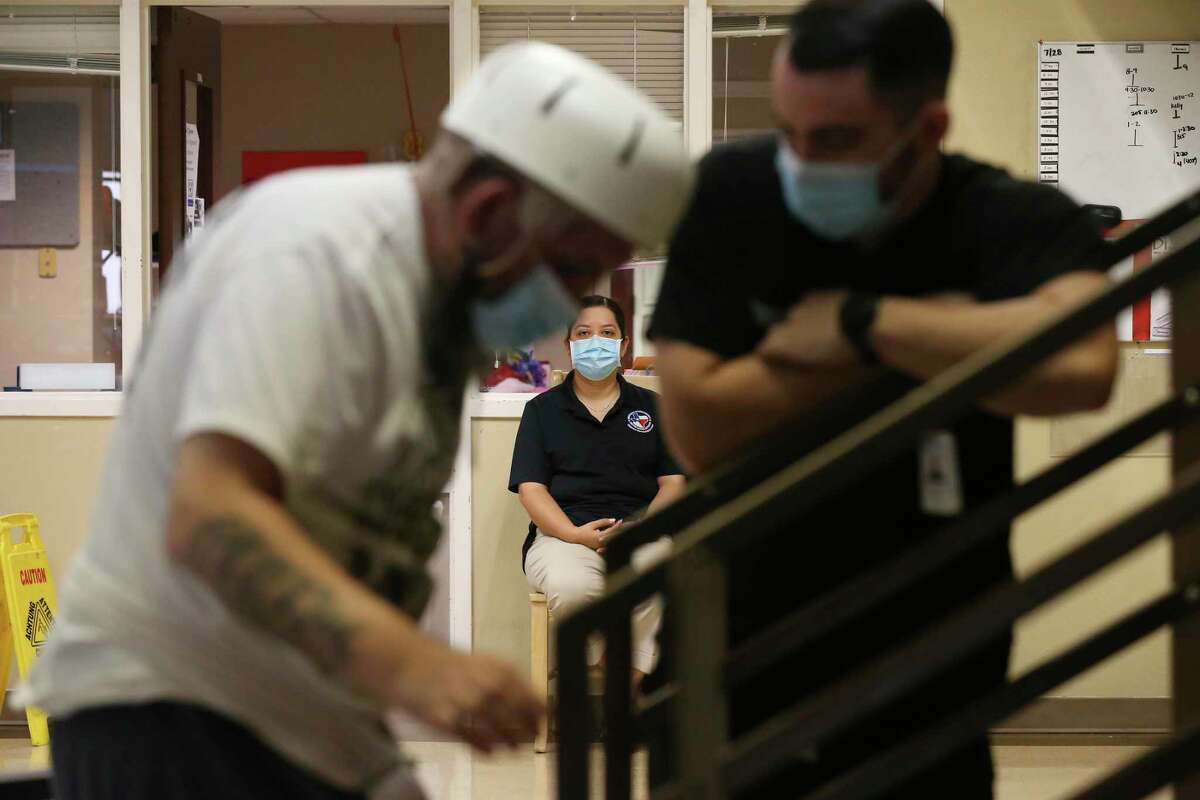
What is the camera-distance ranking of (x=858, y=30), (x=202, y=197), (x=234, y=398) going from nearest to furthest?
(x=234, y=398)
(x=858, y=30)
(x=202, y=197)

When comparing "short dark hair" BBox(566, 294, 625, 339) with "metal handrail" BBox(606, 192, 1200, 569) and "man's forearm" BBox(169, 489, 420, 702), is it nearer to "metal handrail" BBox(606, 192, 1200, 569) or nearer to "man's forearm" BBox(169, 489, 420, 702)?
"metal handrail" BBox(606, 192, 1200, 569)

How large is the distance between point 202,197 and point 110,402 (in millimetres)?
864

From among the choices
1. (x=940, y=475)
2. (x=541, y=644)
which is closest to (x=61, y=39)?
(x=541, y=644)

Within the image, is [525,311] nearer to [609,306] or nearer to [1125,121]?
[609,306]

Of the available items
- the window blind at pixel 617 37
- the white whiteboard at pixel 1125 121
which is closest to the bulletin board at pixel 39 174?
the window blind at pixel 617 37

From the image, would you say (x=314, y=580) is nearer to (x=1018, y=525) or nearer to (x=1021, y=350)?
(x=1021, y=350)

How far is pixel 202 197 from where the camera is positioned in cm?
533

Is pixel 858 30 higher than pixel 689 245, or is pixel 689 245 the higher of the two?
pixel 858 30

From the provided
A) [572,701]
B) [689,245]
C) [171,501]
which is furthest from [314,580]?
[689,245]

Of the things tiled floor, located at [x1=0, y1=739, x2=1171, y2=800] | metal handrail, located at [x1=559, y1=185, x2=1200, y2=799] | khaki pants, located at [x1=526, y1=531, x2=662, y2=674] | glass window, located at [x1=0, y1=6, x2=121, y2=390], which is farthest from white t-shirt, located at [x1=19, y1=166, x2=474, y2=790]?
glass window, located at [x1=0, y1=6, x2=121, y2=390]

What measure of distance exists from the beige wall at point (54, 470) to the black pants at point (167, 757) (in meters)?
3.99

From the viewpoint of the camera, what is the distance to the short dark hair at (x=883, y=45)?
57.4 inches

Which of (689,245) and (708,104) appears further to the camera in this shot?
(708,104)

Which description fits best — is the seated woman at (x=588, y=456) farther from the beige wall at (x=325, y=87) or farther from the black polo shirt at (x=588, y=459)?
the beige wall at (x=325, y=87)
